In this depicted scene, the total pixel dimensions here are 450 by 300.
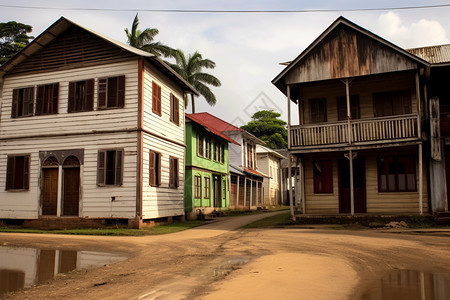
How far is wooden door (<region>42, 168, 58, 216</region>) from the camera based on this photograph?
17.9 meters

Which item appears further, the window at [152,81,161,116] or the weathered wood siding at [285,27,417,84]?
the window at [152,81,161,116]

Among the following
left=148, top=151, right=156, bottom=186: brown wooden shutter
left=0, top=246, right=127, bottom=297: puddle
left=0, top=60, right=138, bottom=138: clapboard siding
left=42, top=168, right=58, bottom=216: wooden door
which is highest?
left=0, top=60, right=138, bottom=138: clapboard siding

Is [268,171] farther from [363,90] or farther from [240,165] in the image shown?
[363,90]

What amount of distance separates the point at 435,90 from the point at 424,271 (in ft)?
44.5

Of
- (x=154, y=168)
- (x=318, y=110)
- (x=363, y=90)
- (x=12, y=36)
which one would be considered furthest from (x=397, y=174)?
(x=12, y=36)

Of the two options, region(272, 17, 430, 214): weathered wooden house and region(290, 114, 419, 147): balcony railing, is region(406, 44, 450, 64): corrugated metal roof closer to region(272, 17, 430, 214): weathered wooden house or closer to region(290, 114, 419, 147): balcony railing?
region(272, 17, 430, 214): weathered wooden house

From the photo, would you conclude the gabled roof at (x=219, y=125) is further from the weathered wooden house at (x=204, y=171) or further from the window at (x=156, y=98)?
the window at (x=156, y=98)

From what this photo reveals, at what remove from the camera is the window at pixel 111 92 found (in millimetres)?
17297

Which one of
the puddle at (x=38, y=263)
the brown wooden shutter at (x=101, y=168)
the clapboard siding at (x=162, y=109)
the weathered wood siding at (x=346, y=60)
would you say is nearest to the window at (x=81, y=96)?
the brown wooden shutter at (x=101, y=168)

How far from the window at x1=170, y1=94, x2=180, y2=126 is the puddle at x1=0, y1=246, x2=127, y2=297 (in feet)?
35.7

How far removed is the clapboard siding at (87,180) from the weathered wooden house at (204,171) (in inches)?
279

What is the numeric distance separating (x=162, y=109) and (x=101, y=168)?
4.10 m

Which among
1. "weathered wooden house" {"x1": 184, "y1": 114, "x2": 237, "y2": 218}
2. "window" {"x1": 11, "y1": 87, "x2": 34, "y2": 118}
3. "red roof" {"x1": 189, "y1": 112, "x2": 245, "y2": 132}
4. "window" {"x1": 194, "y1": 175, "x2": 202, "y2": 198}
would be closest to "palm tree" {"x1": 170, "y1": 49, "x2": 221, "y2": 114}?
"red roof" {"x1": 189, "y1": 112, "x2": 245, "y2": 132}

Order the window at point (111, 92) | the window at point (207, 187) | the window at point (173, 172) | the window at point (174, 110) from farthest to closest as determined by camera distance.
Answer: the window at point (207, 187)
the window at point (174, 110)
the window at point (173, 172)
the window at point (111, 92)
